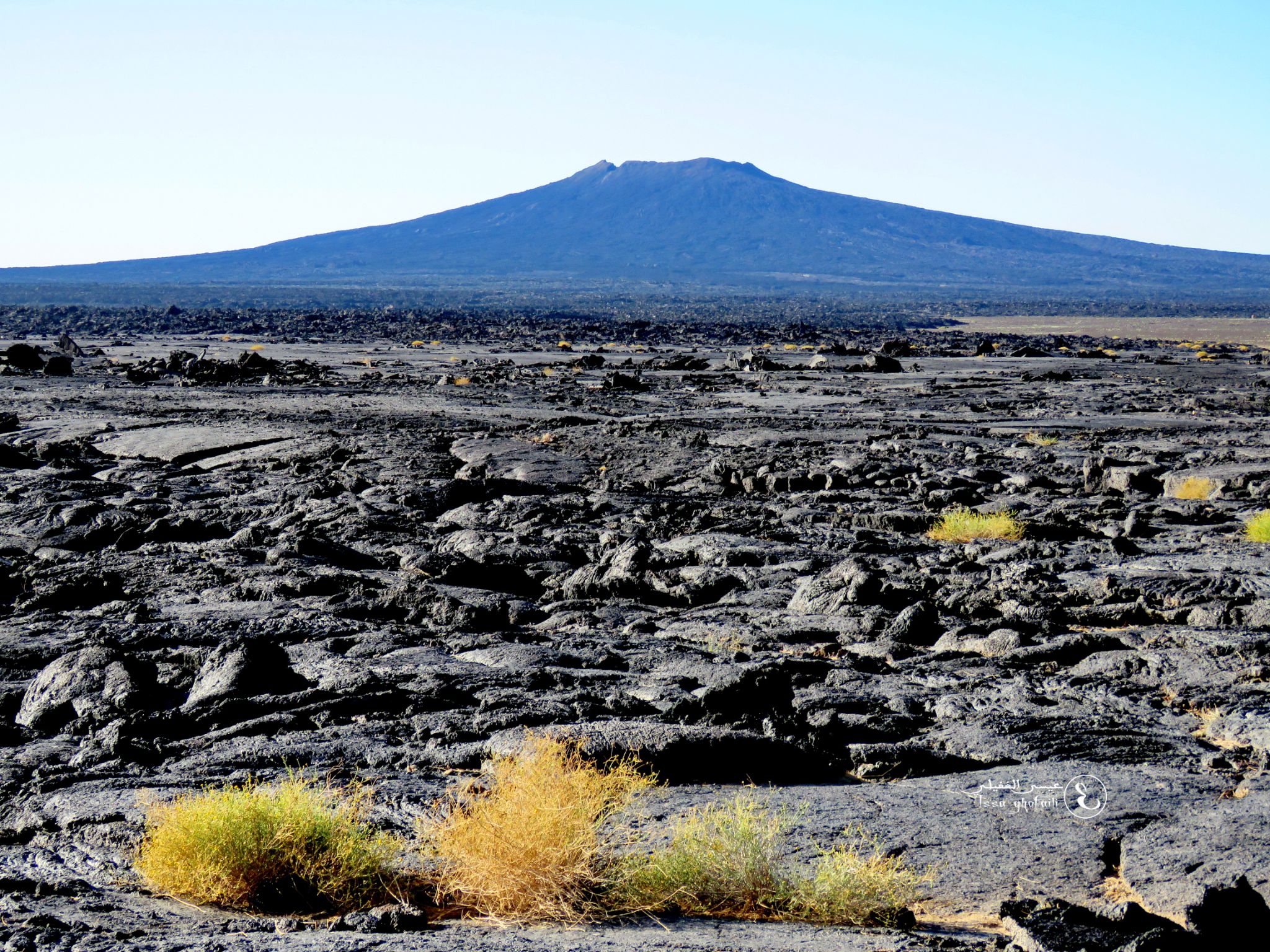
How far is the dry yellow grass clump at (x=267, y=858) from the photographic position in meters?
4.77

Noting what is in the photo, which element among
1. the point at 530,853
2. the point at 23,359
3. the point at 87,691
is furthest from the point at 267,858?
the point at 23,359

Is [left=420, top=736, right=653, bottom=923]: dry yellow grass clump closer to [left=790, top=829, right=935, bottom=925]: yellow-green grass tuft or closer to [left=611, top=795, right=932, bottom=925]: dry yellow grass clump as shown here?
[left=611, top=795, right=932, bottom=925]: dry yellow grass clump

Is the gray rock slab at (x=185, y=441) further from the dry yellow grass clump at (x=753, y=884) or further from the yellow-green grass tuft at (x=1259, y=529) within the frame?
the dry yellow grass clump at (x=753, y=884)

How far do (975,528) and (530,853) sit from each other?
806 cm

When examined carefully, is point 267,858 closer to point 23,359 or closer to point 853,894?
point 853,894

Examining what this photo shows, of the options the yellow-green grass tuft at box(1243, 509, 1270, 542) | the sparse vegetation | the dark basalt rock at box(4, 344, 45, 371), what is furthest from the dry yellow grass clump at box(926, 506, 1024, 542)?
the dark basalt rock at box(4, 344, 45, 371)

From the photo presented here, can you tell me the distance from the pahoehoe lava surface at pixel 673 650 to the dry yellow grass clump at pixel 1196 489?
7.3 inches

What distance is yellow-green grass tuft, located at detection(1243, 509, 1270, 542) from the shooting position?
11211mm

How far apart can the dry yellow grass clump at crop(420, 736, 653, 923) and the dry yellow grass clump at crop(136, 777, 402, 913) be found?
289 millimetres

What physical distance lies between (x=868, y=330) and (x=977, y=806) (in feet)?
202

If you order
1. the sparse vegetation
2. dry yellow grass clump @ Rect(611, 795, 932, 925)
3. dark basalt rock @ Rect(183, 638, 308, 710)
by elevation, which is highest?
dry yellow grass clump @ Rect(611, 795, 932, 925)

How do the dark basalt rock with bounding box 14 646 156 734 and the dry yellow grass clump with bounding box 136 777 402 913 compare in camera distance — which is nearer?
the dry yellow grass clump with bounding box 136 777 402 913
